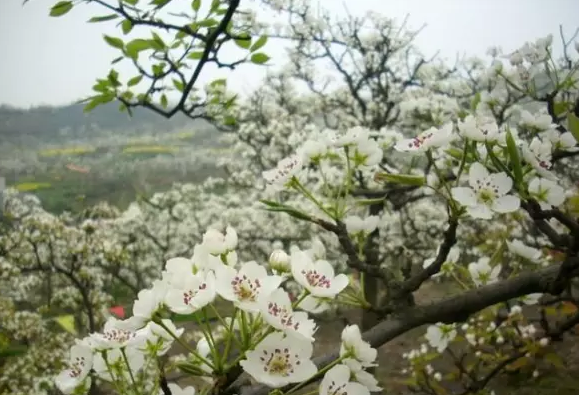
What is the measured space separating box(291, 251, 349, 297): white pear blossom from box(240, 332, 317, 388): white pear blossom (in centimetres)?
8

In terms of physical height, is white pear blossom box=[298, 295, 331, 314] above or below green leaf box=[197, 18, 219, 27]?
below

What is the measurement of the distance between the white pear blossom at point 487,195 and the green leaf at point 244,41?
82 centimetres

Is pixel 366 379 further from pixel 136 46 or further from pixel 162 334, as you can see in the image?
pixel 136 46

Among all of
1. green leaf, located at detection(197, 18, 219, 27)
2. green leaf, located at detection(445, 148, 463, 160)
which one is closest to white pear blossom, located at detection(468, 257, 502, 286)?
green leaf, located at detection(445, 148, 463, 160)

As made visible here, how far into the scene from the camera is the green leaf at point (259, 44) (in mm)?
1457

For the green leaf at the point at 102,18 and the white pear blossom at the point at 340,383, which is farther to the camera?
the green leaf at the point at 102,18

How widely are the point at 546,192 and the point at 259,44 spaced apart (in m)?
0.92

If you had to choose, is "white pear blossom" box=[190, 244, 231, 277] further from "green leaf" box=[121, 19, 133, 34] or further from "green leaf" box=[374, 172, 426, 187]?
"green leaf" box=[121, 19, 133, 34]

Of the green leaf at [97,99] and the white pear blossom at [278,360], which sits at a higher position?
the green leaf at [97,99]

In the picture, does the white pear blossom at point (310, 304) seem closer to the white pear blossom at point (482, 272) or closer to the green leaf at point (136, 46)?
the white pear blossom at point (482, 272)

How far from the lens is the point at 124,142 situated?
5816mm

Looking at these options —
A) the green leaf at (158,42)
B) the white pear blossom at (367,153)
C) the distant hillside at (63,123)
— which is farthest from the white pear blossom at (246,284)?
the distant hillside at (63,123)

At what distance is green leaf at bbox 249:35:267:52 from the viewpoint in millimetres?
1457

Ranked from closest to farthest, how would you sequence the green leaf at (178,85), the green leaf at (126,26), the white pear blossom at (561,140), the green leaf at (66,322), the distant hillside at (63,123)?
the white pear blossom at (561,140) < the green leaf at (126,26) < the green leaf at (178,85) < the green leaf at (66,322) < the distant hillside at (63,123)
